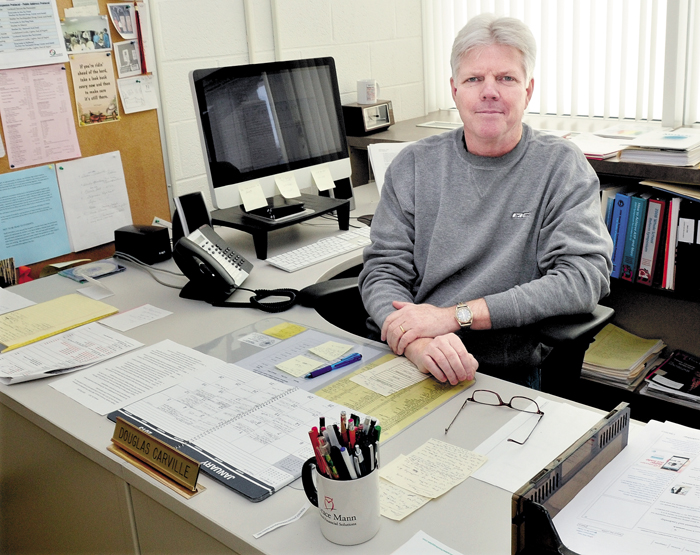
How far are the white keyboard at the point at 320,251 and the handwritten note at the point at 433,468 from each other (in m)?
0.95

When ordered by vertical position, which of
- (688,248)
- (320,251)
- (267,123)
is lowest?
(688,248)

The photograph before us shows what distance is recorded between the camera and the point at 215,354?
4.79 ft

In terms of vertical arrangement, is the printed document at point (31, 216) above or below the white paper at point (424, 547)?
above

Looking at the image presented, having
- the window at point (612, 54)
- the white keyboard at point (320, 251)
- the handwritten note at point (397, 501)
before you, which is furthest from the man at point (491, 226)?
the window at point (612, 54)

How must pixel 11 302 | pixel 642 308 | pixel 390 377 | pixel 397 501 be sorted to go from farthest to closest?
pixel 642 308 < pixel 11 302 < pixel 390 377 < pixel 397 501

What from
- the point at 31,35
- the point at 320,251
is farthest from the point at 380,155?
the point at 31,35

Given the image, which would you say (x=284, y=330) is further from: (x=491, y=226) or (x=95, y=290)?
(x=95, y=290)

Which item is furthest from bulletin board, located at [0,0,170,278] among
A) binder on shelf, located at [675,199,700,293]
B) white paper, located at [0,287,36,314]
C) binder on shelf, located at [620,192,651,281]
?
binder on shelf, located at [675,199,700,293]

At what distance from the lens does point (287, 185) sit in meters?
2.19

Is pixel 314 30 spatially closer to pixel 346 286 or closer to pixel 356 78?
pixel 356 78

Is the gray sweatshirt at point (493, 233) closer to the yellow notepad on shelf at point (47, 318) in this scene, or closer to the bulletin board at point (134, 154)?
the yellow notepad on shelf at point (47, 318)

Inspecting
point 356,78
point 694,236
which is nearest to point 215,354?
point 694,236

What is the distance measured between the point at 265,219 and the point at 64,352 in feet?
2.53

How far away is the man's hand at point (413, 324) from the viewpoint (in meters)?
1.42
